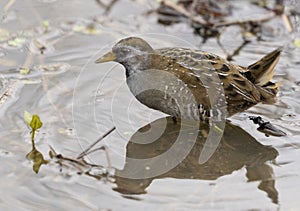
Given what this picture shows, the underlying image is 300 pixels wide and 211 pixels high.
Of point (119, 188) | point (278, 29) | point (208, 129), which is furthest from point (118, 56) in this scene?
point (278, 29)

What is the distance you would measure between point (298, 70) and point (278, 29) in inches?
43.0

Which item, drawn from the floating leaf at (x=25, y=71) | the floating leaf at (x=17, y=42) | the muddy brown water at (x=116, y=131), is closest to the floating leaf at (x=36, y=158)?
the muddy brown water at (x=116, y=131)

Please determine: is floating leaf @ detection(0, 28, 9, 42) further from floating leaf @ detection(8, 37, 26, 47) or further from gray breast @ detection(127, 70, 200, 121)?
gray breast @ detection(127, 70, 200, 121)

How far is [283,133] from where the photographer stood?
18.3ft

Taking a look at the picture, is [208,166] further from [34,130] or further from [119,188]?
[34,130]

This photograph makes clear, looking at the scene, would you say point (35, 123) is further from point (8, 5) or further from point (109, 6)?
point (109, 6)

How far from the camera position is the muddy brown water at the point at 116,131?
15.3 ft

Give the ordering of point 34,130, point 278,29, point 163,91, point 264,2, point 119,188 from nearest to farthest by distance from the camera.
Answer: point 119,188 < point 34,130 < point 163,91 < point 278,29 < point 264,2

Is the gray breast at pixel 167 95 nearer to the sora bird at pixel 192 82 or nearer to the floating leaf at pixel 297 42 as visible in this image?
the sora bird at pixel 192 82

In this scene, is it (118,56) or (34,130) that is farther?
(118,56)

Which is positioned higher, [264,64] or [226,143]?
[264,64]

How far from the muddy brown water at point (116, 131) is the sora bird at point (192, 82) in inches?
11.2

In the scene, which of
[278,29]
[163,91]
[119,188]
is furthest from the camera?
[278,29]

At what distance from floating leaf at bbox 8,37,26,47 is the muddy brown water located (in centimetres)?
1
